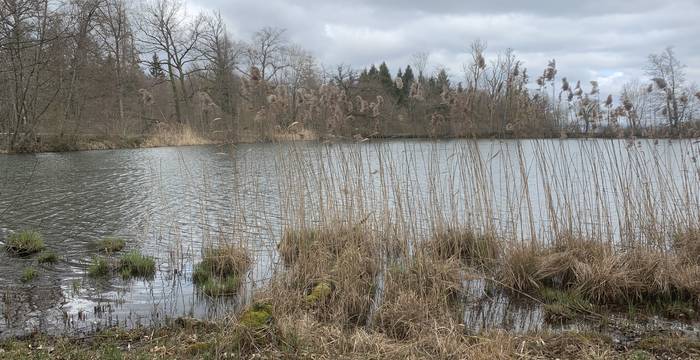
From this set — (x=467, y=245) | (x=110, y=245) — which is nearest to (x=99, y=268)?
(x=110, y=245)

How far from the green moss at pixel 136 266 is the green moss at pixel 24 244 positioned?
1.75 metres

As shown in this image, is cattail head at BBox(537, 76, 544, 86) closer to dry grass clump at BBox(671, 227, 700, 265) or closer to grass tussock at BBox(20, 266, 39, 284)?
dry grass clump at BBox(671, 227, 700, 265)

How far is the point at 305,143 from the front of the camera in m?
7.47

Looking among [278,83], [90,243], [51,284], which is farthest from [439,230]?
[90,243]

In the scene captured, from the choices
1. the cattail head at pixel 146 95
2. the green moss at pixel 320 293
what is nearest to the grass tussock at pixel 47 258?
the cattail head at pixel 146 95

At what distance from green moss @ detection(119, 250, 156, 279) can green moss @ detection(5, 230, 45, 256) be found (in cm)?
175

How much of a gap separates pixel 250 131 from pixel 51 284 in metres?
3.25

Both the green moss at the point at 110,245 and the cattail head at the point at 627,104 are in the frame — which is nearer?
the cattail head at the point at 627,104

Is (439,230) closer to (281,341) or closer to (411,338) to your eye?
(411,338)

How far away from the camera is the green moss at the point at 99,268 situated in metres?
6.78

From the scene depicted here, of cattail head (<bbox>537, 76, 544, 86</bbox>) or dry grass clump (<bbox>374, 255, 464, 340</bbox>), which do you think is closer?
dry grass clump (<bbox>374, 255, 464, 340</bbox>)

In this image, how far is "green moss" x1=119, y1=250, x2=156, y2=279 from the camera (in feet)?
22.4

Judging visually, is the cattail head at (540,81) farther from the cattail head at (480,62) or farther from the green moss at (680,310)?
the green moss at (680,310)

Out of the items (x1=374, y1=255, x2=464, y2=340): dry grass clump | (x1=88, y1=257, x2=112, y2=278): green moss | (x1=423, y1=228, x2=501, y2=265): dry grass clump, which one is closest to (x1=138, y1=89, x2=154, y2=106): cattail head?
(x1=88, y1=257, x2=112, y2=278): green moss
